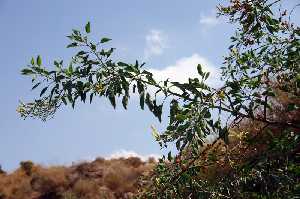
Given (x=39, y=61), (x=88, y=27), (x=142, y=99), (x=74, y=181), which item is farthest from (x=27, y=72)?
(x=74, y=181)

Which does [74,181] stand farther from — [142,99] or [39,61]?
[142,99]

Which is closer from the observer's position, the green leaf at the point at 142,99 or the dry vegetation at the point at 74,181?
the green leaf at the point at 142,99

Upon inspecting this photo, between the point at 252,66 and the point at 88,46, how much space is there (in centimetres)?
167

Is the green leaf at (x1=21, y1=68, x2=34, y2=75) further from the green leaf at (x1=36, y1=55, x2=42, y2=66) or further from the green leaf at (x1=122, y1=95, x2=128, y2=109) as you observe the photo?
the green leaf at (x1=122, y1=95, x2=128, y2=109)

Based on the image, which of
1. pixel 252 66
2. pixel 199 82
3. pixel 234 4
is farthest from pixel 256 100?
pixel 234 4

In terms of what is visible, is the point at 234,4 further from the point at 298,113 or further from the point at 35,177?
the point at 35,177

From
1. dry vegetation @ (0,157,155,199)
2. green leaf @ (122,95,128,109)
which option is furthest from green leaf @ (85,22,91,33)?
dry vegetation @ (0,157,155,199)

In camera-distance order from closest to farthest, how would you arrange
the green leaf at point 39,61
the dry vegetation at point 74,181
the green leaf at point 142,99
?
the green leaf at point 142,99 → the green leaf at point 39,61 → the dry vegetation at point 74,181

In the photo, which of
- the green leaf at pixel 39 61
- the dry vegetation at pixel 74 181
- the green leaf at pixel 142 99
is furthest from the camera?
the dry vegetation at pixel 74 181

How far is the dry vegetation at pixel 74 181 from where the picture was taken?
2683 cm

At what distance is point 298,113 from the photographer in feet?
35.5

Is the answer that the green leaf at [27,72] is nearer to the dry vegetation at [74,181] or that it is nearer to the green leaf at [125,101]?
the green leaf at [125,101]

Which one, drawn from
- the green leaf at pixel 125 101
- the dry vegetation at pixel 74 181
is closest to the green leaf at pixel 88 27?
the green leaf at pixel 125 101

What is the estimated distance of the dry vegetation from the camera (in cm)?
2683
